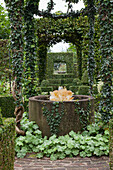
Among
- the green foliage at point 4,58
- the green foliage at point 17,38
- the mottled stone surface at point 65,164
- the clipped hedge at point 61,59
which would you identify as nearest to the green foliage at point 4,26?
the green foliage at point 4,58

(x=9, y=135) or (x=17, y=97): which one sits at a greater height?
(x=17, y=97)

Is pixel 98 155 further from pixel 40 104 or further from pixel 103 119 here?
pixel 40 104

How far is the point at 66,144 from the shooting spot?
3754mm

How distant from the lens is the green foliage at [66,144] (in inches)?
143

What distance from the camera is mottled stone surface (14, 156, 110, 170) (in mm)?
3168

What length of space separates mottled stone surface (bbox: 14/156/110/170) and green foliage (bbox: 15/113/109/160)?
10cm

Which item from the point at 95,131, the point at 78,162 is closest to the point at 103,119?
the point at 95,131

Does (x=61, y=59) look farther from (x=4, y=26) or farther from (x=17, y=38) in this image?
(x=17, y=38)

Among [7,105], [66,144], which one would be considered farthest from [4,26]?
[66,144]

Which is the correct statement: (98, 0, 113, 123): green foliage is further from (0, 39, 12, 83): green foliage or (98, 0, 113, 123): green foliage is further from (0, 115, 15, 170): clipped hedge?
(0, 39, 12, 83): green foliage

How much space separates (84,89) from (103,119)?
169 inches

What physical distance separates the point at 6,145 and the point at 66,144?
1823 millimetres

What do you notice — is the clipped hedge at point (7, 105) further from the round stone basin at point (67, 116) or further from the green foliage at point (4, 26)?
the green foliage at point (4, 26)

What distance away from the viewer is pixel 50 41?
12977mm
